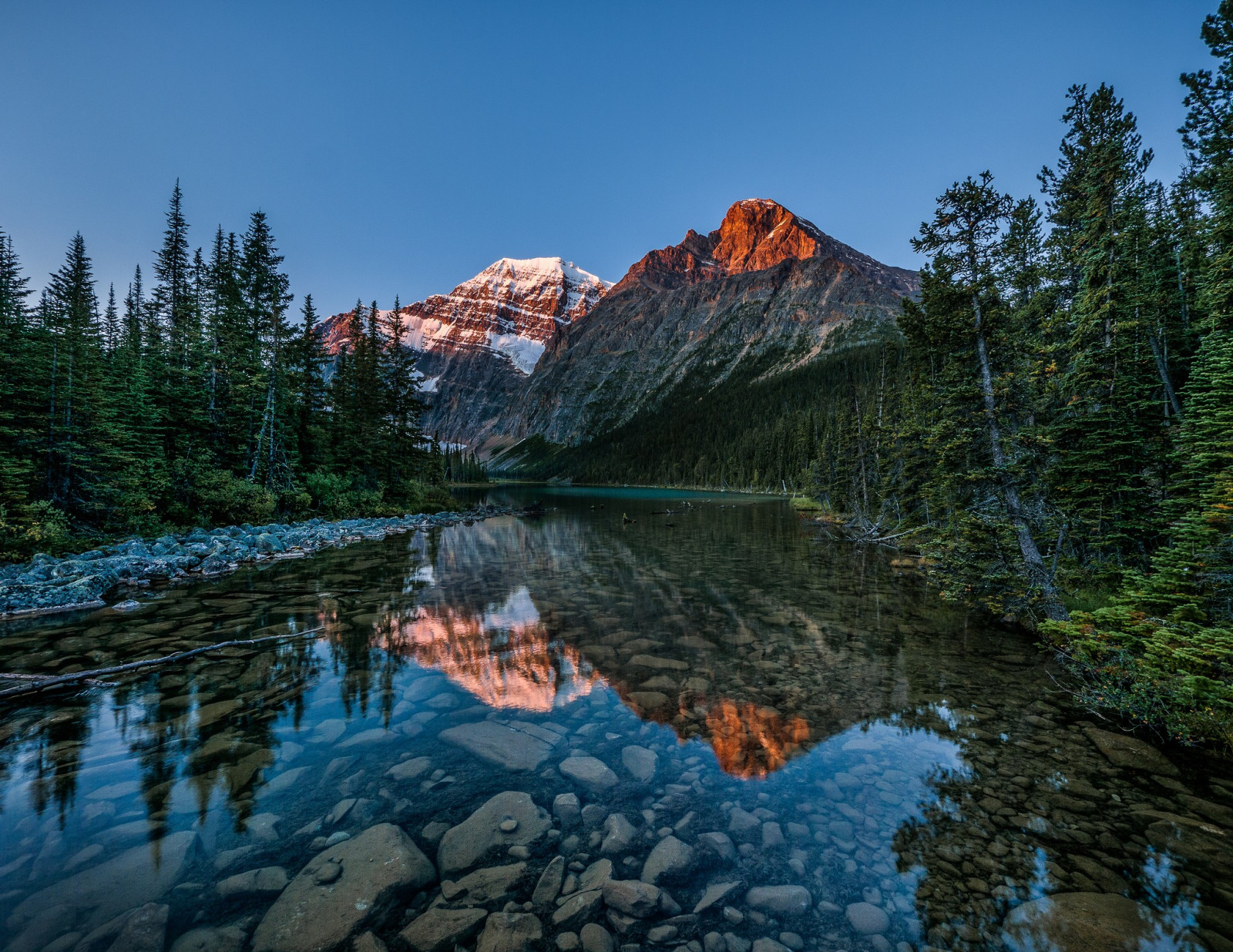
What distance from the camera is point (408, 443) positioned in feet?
131

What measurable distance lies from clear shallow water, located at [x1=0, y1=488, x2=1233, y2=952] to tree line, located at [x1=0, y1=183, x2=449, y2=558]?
10.4m

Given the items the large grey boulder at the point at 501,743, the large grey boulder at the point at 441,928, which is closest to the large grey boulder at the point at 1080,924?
the large grey boulder at the point at 441,928

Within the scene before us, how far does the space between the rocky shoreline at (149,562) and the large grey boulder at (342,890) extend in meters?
12.6

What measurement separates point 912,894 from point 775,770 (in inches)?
77.6

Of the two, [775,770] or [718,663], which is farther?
[718,663]

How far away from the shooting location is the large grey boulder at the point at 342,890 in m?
3.49

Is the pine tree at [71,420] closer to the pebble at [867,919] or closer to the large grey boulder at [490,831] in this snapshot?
the large grey boulder at [490,831]

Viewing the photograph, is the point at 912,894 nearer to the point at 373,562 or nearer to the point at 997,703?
the point at 997,703

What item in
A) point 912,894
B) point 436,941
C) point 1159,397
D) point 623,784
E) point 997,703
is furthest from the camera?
point 1159,397

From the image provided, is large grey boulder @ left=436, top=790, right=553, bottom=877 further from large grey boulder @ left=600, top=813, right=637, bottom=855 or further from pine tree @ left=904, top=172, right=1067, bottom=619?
pine tree @ left=904, top=172, right=1067, bottom=619

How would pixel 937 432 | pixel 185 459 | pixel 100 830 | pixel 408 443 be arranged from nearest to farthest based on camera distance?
pixel 100 830 → pixel 937 432 → pixel 185 459 → pixel 408 443

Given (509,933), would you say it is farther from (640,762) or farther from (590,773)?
(640,762)

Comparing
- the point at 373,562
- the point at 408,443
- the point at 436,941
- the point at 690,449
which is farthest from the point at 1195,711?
the point at 690,449

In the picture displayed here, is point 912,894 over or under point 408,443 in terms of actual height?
under
